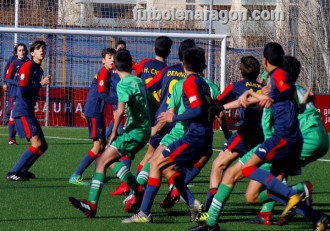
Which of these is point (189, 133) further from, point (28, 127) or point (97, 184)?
point (28, 127)

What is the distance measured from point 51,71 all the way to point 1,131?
2.69 meters

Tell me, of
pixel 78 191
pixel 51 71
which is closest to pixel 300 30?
pixel 51 71

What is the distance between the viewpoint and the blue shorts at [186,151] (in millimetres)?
8477

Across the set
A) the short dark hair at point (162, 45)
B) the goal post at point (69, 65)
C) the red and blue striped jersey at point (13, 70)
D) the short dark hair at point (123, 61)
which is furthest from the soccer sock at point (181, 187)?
the goal post at point (69, 65)

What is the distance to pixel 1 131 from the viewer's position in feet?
78.7

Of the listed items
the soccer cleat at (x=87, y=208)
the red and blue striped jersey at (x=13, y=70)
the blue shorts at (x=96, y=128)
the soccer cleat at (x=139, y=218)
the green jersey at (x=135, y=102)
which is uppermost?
the red and blue striped jersey at (x=13, y=70)

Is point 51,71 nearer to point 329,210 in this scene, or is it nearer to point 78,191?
point 78,191

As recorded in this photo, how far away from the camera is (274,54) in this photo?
8156 millimetres

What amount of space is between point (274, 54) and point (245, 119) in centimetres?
154

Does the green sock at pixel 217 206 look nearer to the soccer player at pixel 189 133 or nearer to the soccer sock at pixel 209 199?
the soccer player at pixel 189 133

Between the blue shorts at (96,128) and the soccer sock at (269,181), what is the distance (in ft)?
16.2

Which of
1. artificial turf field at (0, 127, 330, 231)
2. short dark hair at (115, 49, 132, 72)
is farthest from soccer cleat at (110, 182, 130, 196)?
short dark hair at (115, 49, 132, 72)

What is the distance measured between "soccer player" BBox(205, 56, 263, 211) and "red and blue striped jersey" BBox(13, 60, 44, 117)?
3.99 m

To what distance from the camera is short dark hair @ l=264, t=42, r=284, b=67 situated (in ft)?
26.8
